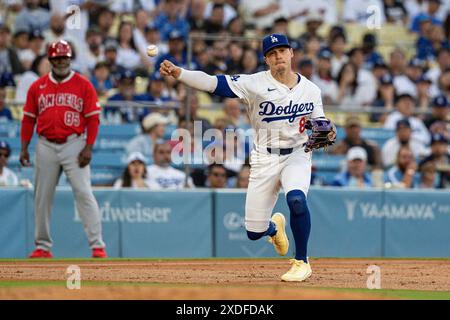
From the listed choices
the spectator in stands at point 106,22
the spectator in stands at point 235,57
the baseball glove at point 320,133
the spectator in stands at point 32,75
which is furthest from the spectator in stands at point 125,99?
the baseball glove at point 320,133

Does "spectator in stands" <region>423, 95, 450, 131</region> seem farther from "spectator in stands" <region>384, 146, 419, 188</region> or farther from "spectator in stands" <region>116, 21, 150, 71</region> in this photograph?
"spectator in stands" <region>116, 21, 150, 71</region>

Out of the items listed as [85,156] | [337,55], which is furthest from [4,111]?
[337,55]

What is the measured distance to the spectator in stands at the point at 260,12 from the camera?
58.7 ft

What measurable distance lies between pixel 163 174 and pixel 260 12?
205 inches

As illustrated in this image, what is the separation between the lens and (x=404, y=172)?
1462 cm

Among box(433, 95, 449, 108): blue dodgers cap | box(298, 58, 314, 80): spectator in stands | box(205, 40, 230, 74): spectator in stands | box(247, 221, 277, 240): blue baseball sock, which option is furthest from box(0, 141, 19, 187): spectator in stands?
box(433, 95, 449, 108): blue dodgers cap

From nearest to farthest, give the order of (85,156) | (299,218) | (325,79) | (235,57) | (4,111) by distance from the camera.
A: (299,218), (85,156), (4,111), (235,57), (325,79)

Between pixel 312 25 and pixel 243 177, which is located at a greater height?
pixel 312 25

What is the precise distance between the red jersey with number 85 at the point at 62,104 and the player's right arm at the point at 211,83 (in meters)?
2.83

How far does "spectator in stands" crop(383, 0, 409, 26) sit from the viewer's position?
19.5 meters

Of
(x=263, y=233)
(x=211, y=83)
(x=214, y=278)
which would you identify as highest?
(x=211, y=83)

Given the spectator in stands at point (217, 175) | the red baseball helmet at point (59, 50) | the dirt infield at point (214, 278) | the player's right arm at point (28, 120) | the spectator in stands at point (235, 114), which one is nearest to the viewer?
the dirt infield at point (214, 278)

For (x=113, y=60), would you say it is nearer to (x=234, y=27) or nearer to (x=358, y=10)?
(x=234, y=27)

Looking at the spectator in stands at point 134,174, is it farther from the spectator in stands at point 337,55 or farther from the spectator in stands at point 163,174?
the spectator in stands at point 337,55
